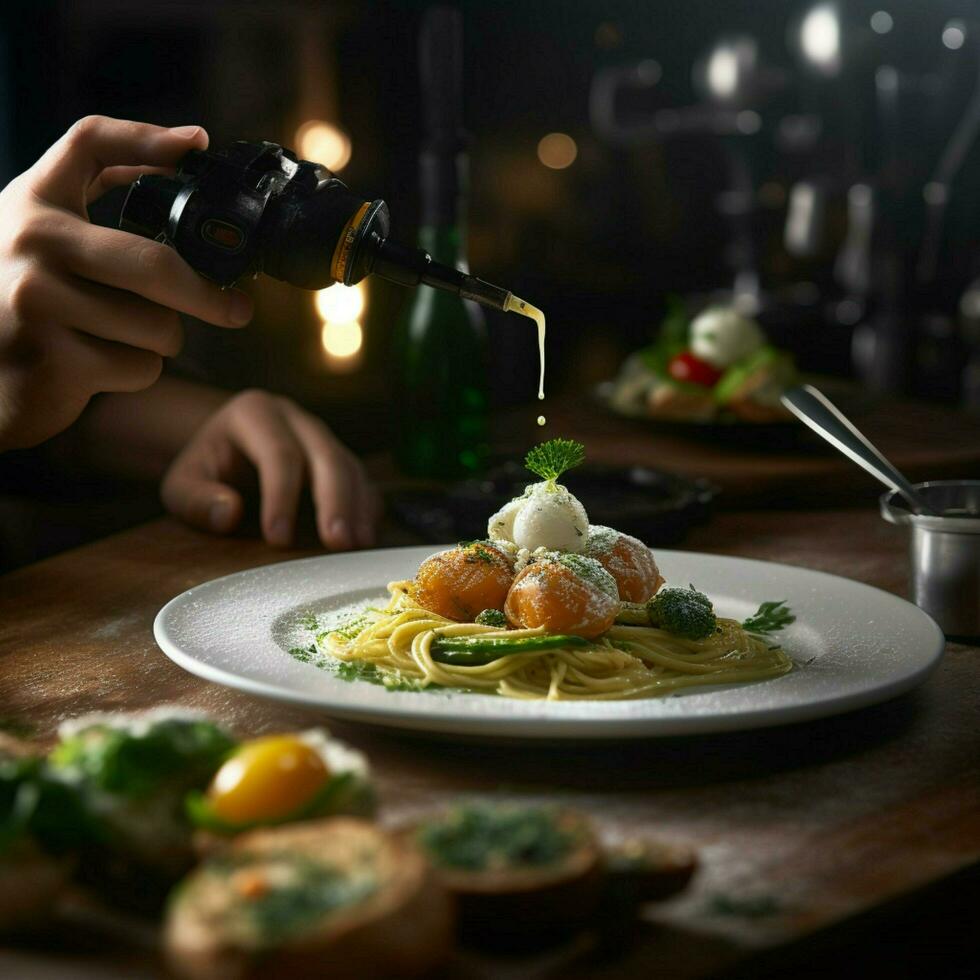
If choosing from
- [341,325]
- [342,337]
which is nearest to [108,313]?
[341,325]

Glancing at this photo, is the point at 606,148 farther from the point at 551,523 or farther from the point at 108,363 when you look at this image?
the point at 551,523

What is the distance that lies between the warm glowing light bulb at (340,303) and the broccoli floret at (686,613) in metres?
3.27

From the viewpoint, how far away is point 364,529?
247cm

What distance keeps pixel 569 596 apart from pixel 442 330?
51.7 inches

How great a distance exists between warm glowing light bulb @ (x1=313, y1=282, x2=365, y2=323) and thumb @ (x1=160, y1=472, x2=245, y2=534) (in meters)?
2.34

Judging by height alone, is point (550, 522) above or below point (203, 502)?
above

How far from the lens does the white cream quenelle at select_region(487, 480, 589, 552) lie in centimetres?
182

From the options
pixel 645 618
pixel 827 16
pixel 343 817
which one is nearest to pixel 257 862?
pixel 343 817

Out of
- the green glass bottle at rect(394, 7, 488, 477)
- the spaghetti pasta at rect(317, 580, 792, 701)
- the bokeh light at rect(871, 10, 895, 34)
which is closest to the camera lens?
the spaghetti pasta at rect(317, 580, 792, 701)

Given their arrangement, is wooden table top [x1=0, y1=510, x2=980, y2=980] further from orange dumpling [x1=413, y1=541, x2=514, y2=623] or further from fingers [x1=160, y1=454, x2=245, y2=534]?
fingers [x1=160, y1=454, x2=245, y2=534]

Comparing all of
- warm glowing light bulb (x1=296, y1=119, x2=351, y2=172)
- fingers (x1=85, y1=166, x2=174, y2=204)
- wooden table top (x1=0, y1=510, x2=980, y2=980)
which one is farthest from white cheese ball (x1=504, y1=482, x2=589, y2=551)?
warm glowing light bulb (x1=296, y1=119, x2=351, y2=172)

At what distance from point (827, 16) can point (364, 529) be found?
3.05 meters

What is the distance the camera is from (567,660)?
5.67ft

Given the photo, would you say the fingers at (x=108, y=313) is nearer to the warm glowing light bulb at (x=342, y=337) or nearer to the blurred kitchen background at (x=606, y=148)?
the blurred kitchen background at (x=606, y=148)
